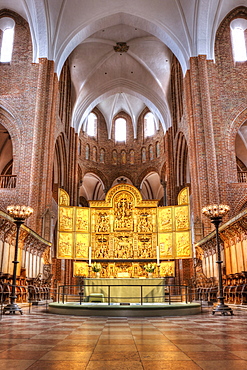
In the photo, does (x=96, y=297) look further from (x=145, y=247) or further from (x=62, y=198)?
(x=62, y=198)

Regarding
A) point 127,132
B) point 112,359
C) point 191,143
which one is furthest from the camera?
point 127,132

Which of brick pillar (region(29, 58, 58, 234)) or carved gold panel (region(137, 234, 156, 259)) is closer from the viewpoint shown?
brick pillar (region(29, 58, 58, 234))

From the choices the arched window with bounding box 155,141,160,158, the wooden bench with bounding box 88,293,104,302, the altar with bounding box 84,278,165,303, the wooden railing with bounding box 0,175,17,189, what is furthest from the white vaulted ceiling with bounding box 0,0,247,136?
the wooden bench with bounding box 88,293,104,302

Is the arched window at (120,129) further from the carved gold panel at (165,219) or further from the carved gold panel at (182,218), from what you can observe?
the carved gold panel at (182,218)

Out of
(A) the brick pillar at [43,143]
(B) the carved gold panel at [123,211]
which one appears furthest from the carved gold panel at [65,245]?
(B) the carved gold panel at [123,211]

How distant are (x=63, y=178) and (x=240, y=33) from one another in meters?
15.6

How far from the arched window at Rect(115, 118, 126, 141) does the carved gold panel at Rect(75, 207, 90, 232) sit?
1913 centimetres

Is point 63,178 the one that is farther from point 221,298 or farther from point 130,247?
point 221,298

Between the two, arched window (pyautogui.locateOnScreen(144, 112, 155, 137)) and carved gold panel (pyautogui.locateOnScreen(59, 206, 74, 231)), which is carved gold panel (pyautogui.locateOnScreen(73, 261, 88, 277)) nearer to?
carved gold panel (pyautogui.locateOnScreen(59, 206, 74, 231))

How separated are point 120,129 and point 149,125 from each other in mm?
3206

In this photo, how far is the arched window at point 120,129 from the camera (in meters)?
37.6

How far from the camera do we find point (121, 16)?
73.6ft

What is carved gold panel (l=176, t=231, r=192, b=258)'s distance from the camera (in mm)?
17953

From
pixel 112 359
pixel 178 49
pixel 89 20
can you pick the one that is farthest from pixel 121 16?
pixel 112 359
